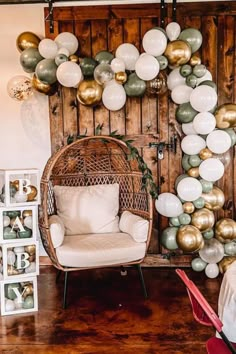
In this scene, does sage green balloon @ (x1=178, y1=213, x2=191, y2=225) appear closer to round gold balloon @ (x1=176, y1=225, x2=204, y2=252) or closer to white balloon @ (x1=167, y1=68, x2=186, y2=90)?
round gold balloon @ (x1=176, y1=225, x2=204, y2=252)

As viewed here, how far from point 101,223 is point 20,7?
82.5 inches

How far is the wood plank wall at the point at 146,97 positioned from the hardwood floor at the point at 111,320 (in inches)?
24.2

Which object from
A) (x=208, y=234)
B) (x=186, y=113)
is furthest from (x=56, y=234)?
(x=186, y=113)

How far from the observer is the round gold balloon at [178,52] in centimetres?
338

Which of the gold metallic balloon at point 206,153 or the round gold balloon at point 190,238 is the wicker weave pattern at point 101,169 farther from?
the gold metallic balloon at point 206,153

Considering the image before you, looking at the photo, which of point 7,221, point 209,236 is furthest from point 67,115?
point 209,236

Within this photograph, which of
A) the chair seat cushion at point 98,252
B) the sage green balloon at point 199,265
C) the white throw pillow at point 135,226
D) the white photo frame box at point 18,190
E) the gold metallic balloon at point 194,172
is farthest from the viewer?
the sage green balloon at point 199,265

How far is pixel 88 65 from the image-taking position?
3.60 metres

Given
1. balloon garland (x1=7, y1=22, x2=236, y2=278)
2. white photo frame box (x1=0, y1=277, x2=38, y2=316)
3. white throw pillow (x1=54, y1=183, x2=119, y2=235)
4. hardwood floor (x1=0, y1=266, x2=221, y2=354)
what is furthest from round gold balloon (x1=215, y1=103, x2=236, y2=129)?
white photo frame box (x1=0, y1=277, x2=38, y2=316)

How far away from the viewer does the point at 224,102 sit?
3863mm

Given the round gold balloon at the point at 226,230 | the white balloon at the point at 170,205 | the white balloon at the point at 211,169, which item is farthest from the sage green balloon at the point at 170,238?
the white balloon at the point at 211,169

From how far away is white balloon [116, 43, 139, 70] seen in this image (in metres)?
3.50

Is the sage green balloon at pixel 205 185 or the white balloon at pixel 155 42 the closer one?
the white balloon at pixel 155 42

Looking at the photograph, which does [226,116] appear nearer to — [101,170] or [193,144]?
[193,144]
